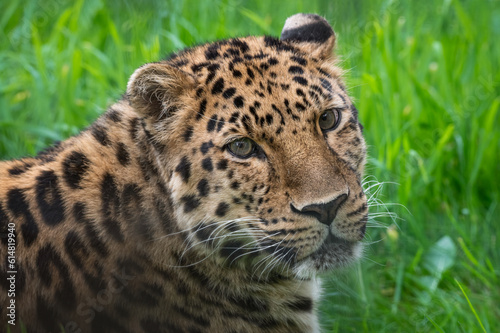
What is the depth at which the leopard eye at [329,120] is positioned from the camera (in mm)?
4508

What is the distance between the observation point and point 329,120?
14.9 ft

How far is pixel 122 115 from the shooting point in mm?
4676

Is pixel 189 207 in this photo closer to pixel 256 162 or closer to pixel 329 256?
pixel 256 162

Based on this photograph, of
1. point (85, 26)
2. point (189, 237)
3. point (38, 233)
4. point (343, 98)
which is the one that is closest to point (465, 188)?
point (343, 98)

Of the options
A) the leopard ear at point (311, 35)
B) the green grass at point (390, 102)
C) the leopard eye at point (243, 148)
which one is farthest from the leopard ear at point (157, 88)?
the green grass at point (390, 102)

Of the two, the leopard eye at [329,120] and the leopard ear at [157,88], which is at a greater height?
the leopard ear at [157,88]

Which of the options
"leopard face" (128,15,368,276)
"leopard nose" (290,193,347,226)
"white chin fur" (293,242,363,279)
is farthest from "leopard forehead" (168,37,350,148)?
"white chin fur" (293,242,363,279)

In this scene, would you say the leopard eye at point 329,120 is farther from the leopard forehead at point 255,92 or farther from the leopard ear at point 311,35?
the leopard ear at point 311,35

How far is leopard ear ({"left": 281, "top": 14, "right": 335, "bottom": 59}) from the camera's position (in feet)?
16.5

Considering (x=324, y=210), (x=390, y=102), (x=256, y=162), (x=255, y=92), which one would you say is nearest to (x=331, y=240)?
(x=324, y=210)

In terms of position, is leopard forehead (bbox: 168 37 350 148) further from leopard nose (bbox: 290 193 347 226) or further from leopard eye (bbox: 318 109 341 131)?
leopard nose (bbox: 290 193 347 226)

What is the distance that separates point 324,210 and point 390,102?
3446 mm

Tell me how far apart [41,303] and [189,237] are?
100 centimetres

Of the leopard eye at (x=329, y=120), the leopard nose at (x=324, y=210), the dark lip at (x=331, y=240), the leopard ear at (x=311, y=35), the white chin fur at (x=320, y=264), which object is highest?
the leopard ear at (x=311, y=35)
